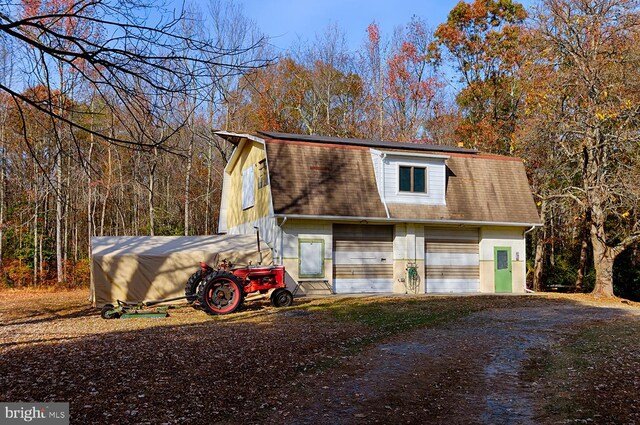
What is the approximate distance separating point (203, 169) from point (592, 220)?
22.9 metres

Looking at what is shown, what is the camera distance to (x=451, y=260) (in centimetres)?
2217

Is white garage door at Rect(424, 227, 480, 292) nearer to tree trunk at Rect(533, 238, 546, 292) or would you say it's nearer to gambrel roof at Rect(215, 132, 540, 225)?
gambrel roof at Rect(215, 132, 540, 225)

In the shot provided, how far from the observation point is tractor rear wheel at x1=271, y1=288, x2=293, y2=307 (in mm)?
16672

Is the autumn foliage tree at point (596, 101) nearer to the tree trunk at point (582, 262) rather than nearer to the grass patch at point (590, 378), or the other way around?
the tree trunk at point (582, 262)

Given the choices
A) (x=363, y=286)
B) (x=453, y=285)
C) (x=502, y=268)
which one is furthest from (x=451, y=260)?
(x=363, y=286)

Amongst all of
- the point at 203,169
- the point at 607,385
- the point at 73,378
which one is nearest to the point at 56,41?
the point at 73,378

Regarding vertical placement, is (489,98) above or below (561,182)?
above

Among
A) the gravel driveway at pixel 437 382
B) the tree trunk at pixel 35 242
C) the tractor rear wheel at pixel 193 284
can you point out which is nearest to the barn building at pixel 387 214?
the tractor rear wheel at pixel 193 284

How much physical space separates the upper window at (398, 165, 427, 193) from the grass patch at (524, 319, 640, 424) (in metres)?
10.3

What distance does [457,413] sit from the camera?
6.17 m

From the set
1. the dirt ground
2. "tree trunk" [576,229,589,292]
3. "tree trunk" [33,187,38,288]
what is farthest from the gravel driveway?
"tree trunk" [33,187,38,288]

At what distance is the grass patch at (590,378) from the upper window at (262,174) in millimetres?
12436

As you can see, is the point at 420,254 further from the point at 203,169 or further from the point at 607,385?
the point at 203,169

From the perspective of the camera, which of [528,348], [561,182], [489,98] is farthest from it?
[489,98]
